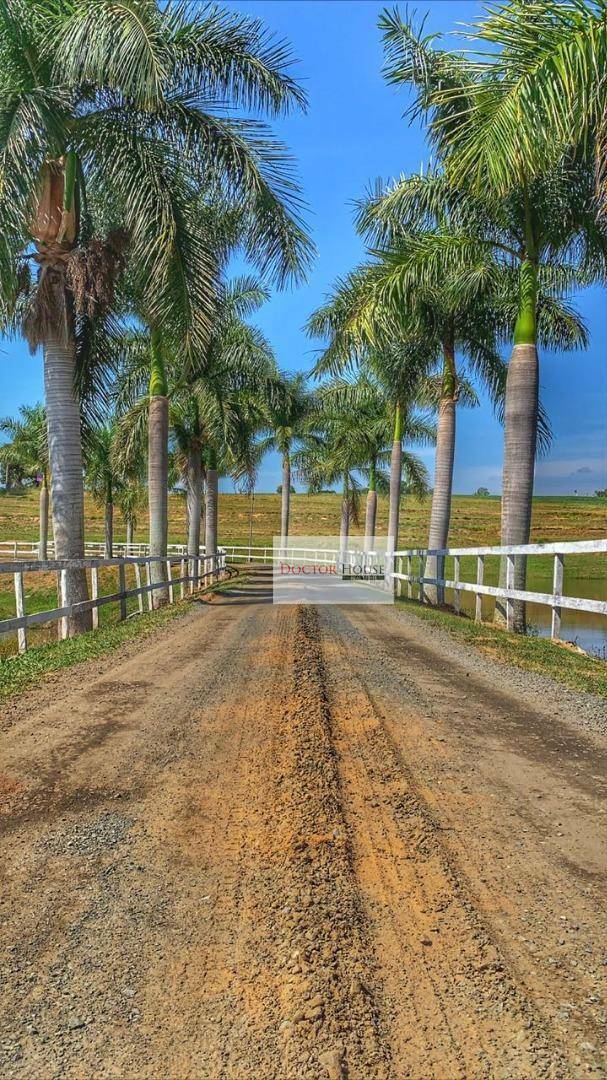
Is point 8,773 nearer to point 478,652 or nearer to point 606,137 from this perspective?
point 478,652

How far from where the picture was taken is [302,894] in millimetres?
2484

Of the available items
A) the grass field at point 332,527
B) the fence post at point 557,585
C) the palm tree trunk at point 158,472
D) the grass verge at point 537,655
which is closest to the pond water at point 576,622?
the grass field at point 332,527

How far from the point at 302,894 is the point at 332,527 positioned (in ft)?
304

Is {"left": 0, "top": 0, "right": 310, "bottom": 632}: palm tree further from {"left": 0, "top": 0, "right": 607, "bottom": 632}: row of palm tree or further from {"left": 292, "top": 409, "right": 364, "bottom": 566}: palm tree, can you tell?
{"left": 292, "top": 409, "right": 364, "bottom": 566}: palm tree

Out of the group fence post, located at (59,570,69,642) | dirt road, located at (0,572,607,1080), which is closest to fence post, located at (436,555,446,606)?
fence post, located at (59,570,69,642)

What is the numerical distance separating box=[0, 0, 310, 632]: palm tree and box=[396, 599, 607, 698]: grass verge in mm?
6206

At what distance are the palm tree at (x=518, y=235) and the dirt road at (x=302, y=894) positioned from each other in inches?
307

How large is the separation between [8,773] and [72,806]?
71 centimetres

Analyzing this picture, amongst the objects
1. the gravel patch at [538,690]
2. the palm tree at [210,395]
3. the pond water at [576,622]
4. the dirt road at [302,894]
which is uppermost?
the palm tree at [210,395]

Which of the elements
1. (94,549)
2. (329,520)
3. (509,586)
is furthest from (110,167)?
(329,520)

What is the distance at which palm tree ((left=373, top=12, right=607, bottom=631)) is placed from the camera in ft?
39.0

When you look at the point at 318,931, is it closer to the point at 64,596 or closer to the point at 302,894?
the point at 302,894

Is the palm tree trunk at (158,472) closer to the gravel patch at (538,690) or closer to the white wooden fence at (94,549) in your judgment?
the gravel patch at (538,690)

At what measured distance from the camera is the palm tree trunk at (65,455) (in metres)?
10.9
